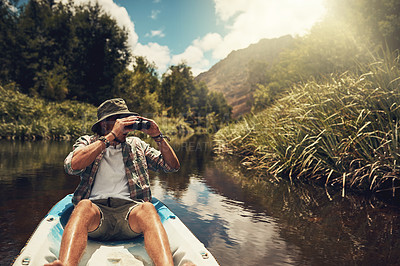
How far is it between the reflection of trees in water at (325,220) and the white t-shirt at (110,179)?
5.91 ft

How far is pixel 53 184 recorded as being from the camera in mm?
5820

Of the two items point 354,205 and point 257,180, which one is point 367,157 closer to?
point 354,205

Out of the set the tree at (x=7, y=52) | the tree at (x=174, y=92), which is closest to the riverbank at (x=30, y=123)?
the tree at (x=7, y=52)

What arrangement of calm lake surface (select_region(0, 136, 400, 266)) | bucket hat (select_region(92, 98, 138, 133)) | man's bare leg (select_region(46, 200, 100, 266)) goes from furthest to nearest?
calm lake surface (select_region(0, 136, 400, 266)) → bucket hat (select_region(92, 98, 138, 133)) → man's bare leg (select_region(46, 200, 100, 266))

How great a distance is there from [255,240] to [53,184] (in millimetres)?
4451

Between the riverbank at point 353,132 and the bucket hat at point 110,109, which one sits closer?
the bucket hat at point 110,109

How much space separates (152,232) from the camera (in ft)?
6.93

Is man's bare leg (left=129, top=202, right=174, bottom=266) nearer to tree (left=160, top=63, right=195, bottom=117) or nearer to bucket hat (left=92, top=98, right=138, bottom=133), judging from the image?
bucket hat (left=92, top=98, right=138, bottom=133)

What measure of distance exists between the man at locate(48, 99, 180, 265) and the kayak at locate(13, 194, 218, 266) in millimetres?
129

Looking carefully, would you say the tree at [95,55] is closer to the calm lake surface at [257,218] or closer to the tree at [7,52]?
the tree at [7,52]

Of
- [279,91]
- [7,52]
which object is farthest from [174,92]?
[7,52]

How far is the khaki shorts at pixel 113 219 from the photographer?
2391 millimetres

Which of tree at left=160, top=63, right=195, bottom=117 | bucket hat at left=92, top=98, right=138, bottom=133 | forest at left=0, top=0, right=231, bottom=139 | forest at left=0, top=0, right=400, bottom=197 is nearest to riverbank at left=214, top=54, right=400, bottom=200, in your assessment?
forest at left=0, top=0, right=400, bottom=197

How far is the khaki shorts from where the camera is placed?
239cm
